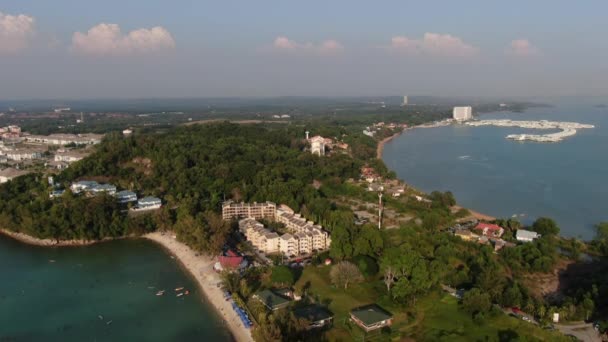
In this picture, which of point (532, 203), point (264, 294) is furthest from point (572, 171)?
point (264, 294)

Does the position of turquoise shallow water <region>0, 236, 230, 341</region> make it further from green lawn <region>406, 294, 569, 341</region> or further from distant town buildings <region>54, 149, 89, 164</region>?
distant town buildings <region>54, 149, 89, 164</region>

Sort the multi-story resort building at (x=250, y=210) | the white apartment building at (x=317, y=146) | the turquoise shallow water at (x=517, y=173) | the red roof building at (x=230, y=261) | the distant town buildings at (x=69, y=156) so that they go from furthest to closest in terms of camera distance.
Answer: the white apartment building at (x=317, y=146) < the distant town buildings at (x=69, y=156) < the turquoise shallow water at (x=517, y=173) < the multi-story resort building at (x=250, y=210) < the red roof building at (x=230, y=261)

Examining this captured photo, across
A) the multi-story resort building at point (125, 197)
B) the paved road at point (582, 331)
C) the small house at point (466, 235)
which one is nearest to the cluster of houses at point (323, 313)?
the paved road at point (582, 331)

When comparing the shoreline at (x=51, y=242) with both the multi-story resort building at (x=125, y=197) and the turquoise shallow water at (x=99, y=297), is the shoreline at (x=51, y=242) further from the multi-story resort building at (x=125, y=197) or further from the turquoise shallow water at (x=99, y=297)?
the multi-story resort building at (x=125, y=197)

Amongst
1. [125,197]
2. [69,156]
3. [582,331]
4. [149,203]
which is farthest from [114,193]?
[582,331]

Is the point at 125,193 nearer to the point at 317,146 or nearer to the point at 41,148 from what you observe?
the point at 317,146

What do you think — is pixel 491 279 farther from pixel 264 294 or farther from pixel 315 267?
pixel 264 294
